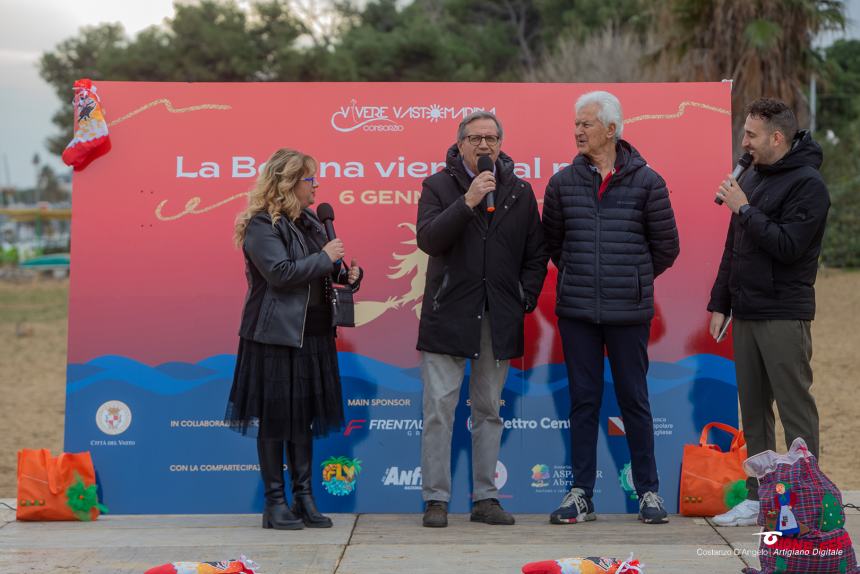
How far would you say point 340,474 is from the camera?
5.42 m

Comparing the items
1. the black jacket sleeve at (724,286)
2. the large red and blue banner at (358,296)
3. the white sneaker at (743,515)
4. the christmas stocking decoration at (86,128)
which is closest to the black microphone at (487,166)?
the large red and blue banner at (358,296)

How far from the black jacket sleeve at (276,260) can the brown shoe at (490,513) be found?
51.5 inches

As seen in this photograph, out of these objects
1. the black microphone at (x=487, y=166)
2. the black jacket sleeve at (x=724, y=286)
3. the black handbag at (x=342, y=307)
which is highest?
the black microphone at (x=487, y=166)

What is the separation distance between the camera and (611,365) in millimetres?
5023

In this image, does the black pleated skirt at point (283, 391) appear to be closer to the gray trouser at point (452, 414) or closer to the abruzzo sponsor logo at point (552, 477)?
the gray trouser at point (452, 414)

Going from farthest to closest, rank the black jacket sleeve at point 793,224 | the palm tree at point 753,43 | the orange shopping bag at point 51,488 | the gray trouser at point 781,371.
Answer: the palm tree at point 753,43, the orange shopping bag at point 51,488, the gray trouser at point 781,371, the black jacket sleeve at point 793,224

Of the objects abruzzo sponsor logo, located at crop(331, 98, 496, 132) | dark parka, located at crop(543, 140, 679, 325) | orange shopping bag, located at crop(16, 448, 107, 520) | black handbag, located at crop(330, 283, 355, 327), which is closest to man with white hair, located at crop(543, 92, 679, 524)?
dark parka, located at crop(543, 140, 679, 325)

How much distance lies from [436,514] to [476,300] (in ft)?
3.26

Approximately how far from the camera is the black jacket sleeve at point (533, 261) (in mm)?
5047

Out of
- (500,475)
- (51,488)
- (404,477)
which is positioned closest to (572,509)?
(500,475)

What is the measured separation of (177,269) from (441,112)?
4.98 ft

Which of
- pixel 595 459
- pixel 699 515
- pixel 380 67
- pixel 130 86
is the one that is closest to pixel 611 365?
pixel 595 459

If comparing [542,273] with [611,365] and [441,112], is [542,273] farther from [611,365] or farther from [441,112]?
[441,112]

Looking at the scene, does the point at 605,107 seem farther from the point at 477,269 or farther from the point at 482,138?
the point at 477,269
